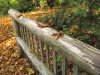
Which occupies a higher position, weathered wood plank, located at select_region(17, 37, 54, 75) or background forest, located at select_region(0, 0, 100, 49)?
background forest, located at select_region(0, 0, 100, 49)

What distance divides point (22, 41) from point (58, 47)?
1.95 meters

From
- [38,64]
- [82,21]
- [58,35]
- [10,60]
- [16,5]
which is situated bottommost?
[10,60]

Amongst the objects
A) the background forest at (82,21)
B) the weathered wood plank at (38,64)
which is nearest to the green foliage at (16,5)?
the background forest at (82,21)

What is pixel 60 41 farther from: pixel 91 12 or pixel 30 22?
pixel 91 12

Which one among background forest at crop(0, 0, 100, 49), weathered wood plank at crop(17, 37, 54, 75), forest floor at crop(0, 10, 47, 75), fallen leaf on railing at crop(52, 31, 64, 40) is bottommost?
forest floor at crop(0, 10, 47, 75)

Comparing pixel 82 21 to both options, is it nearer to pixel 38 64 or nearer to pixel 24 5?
pixel 38 64

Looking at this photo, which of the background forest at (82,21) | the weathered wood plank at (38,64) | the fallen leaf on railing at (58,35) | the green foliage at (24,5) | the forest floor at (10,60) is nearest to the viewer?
the fallen leaf on railing at (58,35)

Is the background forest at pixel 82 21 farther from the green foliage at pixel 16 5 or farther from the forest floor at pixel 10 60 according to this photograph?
the green foliage at pixel 16 5

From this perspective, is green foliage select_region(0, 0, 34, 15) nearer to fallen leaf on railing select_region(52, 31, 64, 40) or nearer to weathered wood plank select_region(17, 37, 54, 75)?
weathered wood plank select_region(17, 37, 54, 75)

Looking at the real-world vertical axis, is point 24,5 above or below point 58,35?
below

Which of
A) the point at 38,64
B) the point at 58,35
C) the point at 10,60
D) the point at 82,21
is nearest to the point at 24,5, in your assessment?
the point at 10,60

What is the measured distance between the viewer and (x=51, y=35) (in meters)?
2.01

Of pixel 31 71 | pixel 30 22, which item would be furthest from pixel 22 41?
pixel 30 22


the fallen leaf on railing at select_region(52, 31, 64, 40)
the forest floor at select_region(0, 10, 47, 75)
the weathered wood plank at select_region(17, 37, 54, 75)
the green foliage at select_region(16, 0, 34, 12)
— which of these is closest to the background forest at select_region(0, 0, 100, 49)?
the weathered wood plank at select_region(17, 37, 54, 75)
